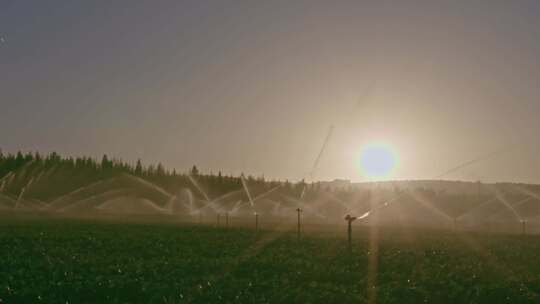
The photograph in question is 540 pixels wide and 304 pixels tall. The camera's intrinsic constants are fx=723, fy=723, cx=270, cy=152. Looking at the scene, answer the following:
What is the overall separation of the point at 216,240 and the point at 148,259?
11.5m

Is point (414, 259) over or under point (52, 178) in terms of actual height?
under

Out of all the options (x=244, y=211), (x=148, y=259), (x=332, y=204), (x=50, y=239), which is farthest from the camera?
(x=332, y=204)

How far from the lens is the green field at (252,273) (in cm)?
1983

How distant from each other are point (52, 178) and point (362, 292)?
140290 mm

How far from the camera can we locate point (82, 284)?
20453mm

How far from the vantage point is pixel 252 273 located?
24703mm

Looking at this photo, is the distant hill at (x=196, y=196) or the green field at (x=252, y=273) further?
the distant hill at (x=196, y=196)

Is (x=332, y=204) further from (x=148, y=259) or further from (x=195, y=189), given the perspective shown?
(x=148, y=259)

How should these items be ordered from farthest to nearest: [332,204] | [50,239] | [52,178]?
[52,178], [332,204], [50,239]

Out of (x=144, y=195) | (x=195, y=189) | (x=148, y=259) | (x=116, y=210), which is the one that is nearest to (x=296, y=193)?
(x=195, y=189)

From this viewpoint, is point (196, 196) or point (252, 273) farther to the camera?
point (196, 196)

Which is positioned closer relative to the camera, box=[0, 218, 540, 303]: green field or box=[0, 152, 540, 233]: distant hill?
box=[0, 218, 540, 303]: green field

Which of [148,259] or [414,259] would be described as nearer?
[148,259]

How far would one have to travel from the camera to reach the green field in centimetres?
1983
